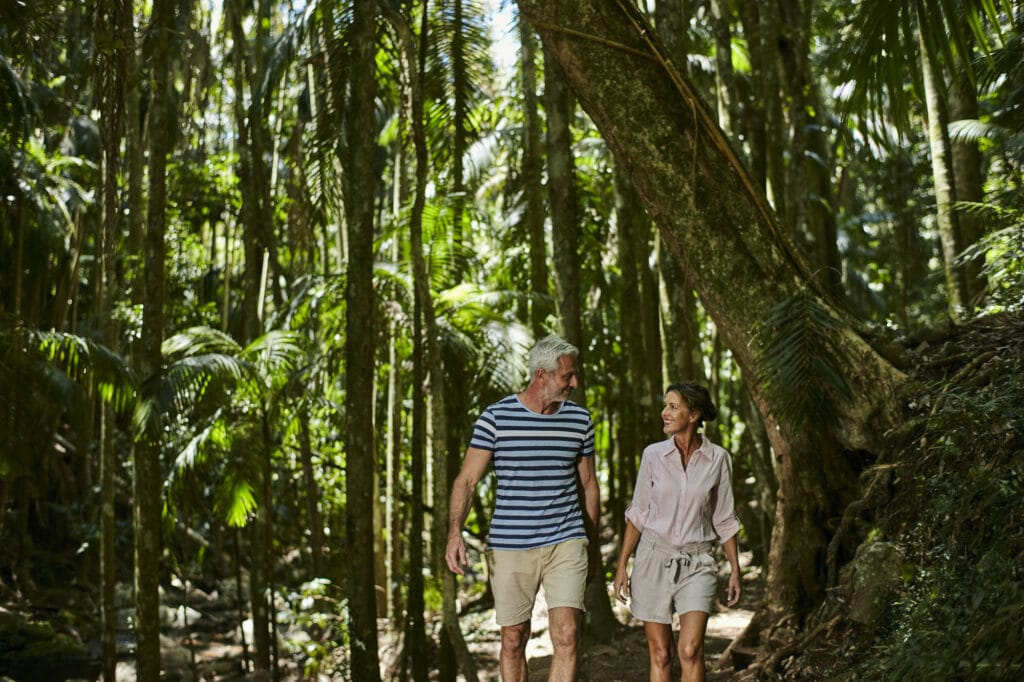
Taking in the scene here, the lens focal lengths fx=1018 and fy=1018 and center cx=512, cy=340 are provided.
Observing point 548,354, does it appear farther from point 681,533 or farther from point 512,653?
point 512,653

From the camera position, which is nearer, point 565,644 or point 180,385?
point 565,644

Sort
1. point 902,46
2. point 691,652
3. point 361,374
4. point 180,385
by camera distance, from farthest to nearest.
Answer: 1. point 180,385
2. point 361,374
3. point 902,46
4. point 691,652

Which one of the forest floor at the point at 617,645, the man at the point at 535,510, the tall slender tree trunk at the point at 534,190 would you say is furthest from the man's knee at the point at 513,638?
the tall slender tree trunk at the point at 534,190

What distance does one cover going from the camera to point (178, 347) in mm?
11570

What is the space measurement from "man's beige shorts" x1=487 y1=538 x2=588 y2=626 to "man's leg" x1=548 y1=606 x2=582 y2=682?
6 centimetres

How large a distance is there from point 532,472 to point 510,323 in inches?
261

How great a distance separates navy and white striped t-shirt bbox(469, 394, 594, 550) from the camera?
5.05m

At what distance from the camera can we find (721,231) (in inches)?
251

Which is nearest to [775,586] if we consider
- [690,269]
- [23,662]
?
[690,269]

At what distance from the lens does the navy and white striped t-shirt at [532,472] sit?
505 centimetres

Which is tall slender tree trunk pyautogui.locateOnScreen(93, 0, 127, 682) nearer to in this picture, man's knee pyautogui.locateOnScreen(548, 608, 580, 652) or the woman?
the woman

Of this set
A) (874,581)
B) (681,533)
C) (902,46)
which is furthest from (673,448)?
(902,46)

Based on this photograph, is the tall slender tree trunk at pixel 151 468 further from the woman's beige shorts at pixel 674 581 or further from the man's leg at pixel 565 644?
the woman's beige shorts at pixel 674 581

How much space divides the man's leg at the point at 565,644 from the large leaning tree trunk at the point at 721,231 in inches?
72.9
